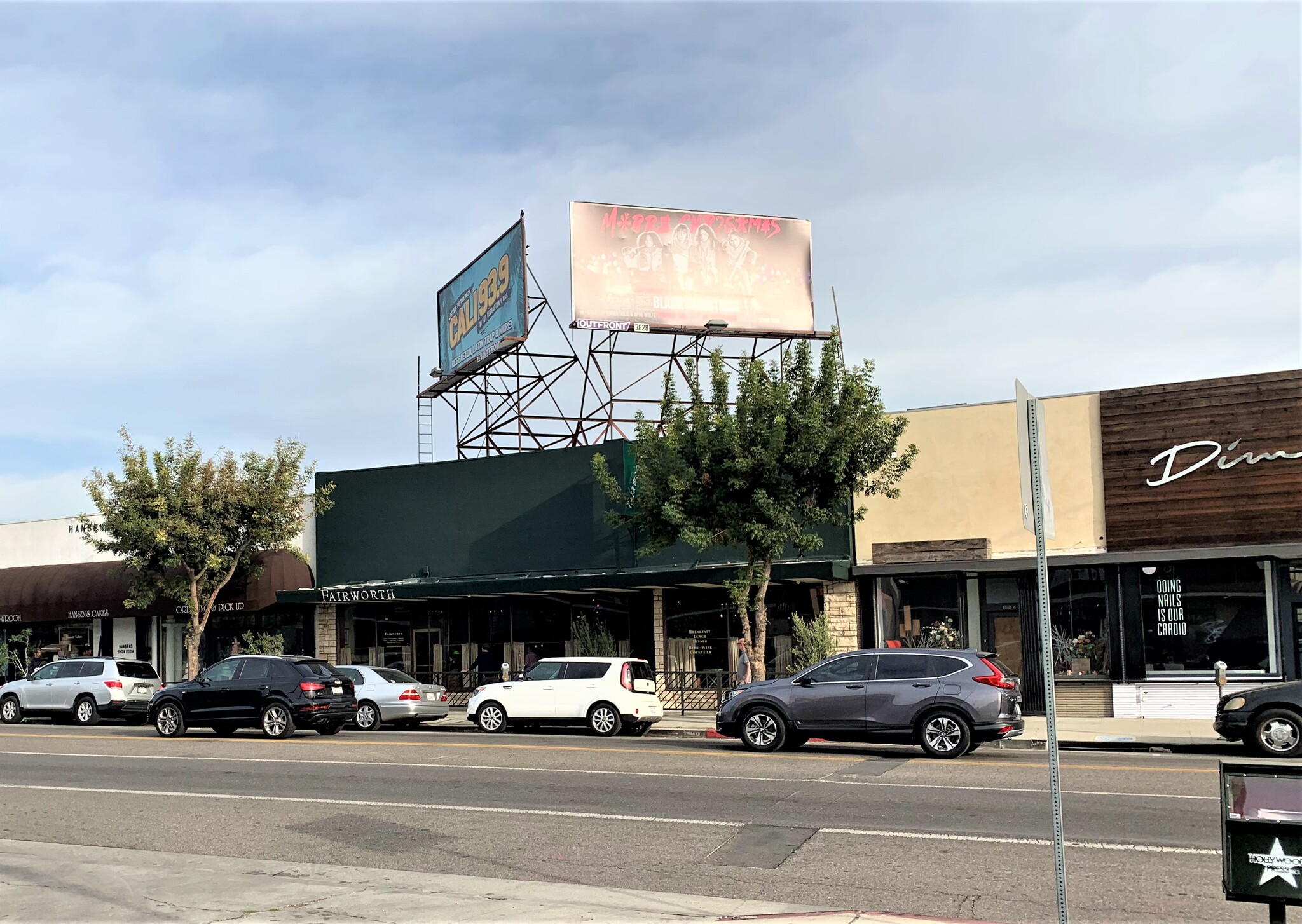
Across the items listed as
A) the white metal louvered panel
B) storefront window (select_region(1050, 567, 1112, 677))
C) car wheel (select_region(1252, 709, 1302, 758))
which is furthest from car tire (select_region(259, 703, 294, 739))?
the white metal louvered panel

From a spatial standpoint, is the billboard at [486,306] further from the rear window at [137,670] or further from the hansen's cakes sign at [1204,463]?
the hansen's cakes sign at [1204,463]

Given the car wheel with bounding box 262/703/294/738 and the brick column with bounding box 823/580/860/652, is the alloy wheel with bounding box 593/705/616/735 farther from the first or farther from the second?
the brick column with bounding box 823/580/860/652

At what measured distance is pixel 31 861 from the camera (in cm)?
1055

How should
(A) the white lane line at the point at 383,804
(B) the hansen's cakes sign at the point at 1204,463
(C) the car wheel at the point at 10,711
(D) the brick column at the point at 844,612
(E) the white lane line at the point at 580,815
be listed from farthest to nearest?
Result: (C) the car wheel at the point at 10,711 → (D) the brick column at the point at 844,612 → (B) the hansen's cakes sign at the point at 1204,463 → (A) the white lane line at the point at 383,804 → (E) the white lane line at the point at 580,815

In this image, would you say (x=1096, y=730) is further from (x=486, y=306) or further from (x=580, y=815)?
(x=486, y=306)

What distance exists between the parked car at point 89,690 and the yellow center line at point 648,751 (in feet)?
10.2

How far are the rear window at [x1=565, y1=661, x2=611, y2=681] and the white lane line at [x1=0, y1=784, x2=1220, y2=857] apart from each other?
29.3 ft

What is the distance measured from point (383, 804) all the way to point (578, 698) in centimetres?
927

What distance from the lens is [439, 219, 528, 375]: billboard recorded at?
3241 centimetres

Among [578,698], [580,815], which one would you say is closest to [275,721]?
[578,698]

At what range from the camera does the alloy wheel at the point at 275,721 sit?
2166 cm

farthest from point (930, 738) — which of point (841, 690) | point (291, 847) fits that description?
point (291, 847)

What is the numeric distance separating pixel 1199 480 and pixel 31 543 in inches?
1321

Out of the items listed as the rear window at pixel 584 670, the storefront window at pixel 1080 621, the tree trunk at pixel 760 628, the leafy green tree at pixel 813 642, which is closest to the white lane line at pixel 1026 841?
the rear window at pixel 584 670
